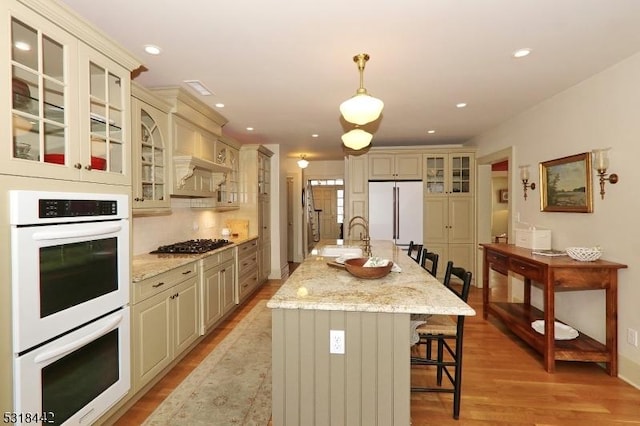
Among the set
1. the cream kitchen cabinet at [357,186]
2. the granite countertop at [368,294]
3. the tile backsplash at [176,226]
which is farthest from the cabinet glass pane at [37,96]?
the cream kitchen cabinet at [357,186]

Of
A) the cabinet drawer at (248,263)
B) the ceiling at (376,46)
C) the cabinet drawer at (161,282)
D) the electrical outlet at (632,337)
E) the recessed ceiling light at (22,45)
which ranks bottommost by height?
the electrical outlet at (632,337)

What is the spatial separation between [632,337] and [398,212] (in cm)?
333

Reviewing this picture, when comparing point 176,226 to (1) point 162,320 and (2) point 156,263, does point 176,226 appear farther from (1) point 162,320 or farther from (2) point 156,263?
(1) point 162,320

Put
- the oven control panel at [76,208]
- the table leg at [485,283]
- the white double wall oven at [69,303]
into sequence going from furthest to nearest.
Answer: the table leg at [485,283]
the oven control panel at [76,208]
the white double wall oven at [69,303]

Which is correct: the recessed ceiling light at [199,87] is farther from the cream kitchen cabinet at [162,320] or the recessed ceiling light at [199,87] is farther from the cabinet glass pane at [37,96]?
the cream kitchen cabinet at [162,320]

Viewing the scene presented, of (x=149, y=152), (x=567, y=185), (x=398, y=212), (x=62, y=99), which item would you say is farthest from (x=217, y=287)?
(x=567, y=185)

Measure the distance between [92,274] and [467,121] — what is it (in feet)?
14.8

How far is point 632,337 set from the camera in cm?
251

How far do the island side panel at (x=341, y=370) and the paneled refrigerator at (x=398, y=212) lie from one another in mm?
3948

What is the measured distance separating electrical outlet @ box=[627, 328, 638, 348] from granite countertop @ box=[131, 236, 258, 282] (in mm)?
3682

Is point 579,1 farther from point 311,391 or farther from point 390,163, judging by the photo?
point 390,163

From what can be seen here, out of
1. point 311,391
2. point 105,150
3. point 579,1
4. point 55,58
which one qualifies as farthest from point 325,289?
point 579,1

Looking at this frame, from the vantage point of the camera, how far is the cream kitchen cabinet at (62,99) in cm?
147

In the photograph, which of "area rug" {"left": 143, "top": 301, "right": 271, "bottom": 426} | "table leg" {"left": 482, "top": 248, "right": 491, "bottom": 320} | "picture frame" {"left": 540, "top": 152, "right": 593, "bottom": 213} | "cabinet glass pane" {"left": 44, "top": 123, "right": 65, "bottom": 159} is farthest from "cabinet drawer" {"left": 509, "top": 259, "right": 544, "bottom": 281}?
"cabinet glass pane" {"left": 44, "top": 123, "right": 65, "bottom": 159}
